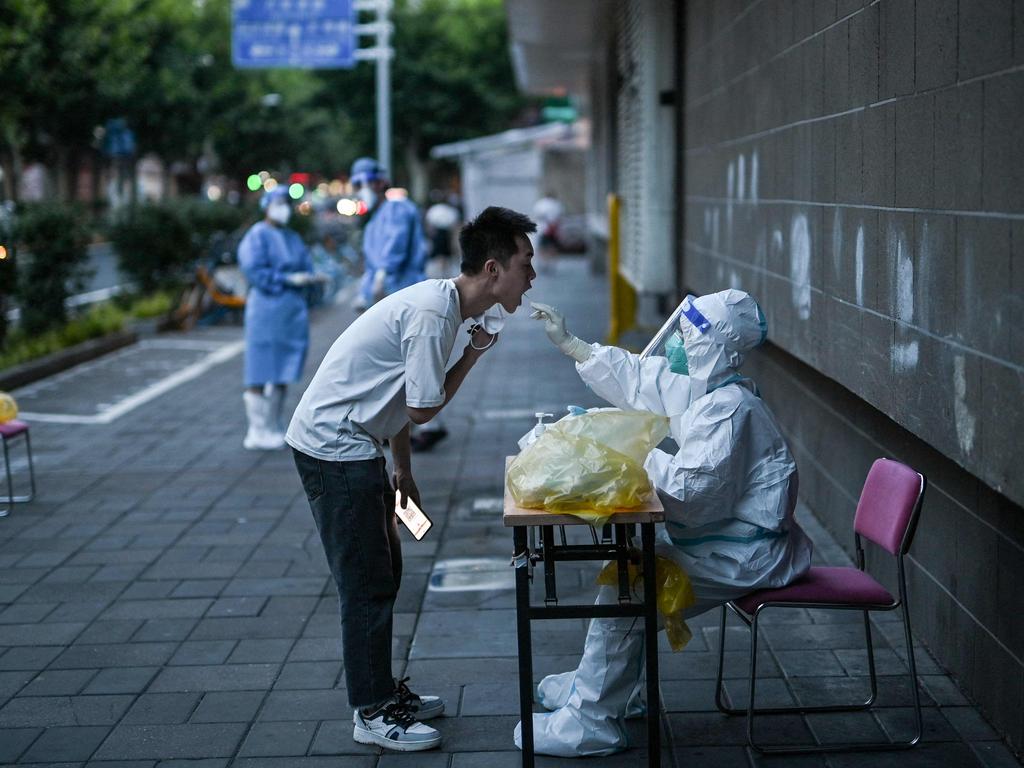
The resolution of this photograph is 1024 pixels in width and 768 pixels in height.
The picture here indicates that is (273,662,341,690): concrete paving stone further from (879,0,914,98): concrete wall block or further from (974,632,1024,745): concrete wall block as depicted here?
(879,0,914,98): concrete wall block

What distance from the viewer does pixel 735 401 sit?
3.96m

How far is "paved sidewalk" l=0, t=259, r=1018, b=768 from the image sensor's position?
4.26 meters

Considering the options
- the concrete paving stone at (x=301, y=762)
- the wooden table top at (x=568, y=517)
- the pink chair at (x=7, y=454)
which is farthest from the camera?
the pink chair at (x=7, y=454)

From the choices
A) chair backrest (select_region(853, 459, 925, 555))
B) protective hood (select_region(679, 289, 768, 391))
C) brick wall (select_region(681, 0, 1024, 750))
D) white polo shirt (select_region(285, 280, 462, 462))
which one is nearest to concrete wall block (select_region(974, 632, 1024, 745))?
brick wall (select_region(681, 0, 1024, 750))

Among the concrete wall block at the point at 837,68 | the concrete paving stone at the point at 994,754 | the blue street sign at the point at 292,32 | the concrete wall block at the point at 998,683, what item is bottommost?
the concrete paving stone at the point at 994,754

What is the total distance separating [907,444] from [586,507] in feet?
6.23

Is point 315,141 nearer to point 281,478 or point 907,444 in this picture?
point 281,478

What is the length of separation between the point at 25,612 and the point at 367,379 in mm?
2541

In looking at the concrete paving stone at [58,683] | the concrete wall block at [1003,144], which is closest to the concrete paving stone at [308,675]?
the concrete paving stone at [58,683]

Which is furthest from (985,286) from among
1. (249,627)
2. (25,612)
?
(25,612)

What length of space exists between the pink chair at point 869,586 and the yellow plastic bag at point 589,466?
1.88 feet

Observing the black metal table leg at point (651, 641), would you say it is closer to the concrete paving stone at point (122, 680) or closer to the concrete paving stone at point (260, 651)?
the concrete paving stone at point (260, 651)

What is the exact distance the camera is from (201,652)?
17.0ft

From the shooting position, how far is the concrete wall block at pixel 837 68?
5.19 metres
